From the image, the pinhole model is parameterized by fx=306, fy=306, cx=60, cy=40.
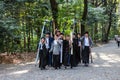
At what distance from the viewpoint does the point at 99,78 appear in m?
12.1

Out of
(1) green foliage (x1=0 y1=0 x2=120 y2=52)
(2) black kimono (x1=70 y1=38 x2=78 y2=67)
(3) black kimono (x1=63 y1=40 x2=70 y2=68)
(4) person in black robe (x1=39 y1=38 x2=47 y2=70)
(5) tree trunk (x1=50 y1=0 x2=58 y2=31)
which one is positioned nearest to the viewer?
(4) person in black robe (x1=39 y1=38 x2=47 y2=70)

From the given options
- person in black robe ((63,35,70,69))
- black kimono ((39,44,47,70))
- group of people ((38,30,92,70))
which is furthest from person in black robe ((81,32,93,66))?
black kimono ((39,44,47,70))

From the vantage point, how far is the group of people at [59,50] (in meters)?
15.0

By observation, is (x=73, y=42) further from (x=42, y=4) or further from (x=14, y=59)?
(x=42, y=4)

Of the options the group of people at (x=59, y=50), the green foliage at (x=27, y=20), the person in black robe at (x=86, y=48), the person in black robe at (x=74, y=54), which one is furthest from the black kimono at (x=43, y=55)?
the green foliage at (x=27, y=20)

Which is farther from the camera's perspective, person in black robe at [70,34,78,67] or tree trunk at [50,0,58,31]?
tree trunk at [50,0,58,31]

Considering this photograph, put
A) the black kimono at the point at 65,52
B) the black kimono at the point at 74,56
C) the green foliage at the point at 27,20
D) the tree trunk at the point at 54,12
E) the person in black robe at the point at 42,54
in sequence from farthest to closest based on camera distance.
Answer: the tree trunk at the point at 54,12 < the green foliage at the point at 27,20 < the black kimono at the point at 74,56 < the black kimono at the point at 65,52 < the person in black robe at the point at 42,54

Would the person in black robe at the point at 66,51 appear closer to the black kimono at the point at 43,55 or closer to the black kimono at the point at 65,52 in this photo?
the black kimono at the point at 65,52

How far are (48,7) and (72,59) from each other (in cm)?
1166

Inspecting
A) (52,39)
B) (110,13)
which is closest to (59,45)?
(52,39)

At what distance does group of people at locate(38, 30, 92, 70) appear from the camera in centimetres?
1500

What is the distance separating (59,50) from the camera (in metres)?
15.1

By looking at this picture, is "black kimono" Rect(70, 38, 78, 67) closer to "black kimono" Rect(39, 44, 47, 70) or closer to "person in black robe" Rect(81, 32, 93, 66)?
"person in black robe" Rect(81, 32, 93, 66)

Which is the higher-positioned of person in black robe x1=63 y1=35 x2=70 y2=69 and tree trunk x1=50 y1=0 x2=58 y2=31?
tree trunk x1=50 y1=0 x2=58 y2=31
